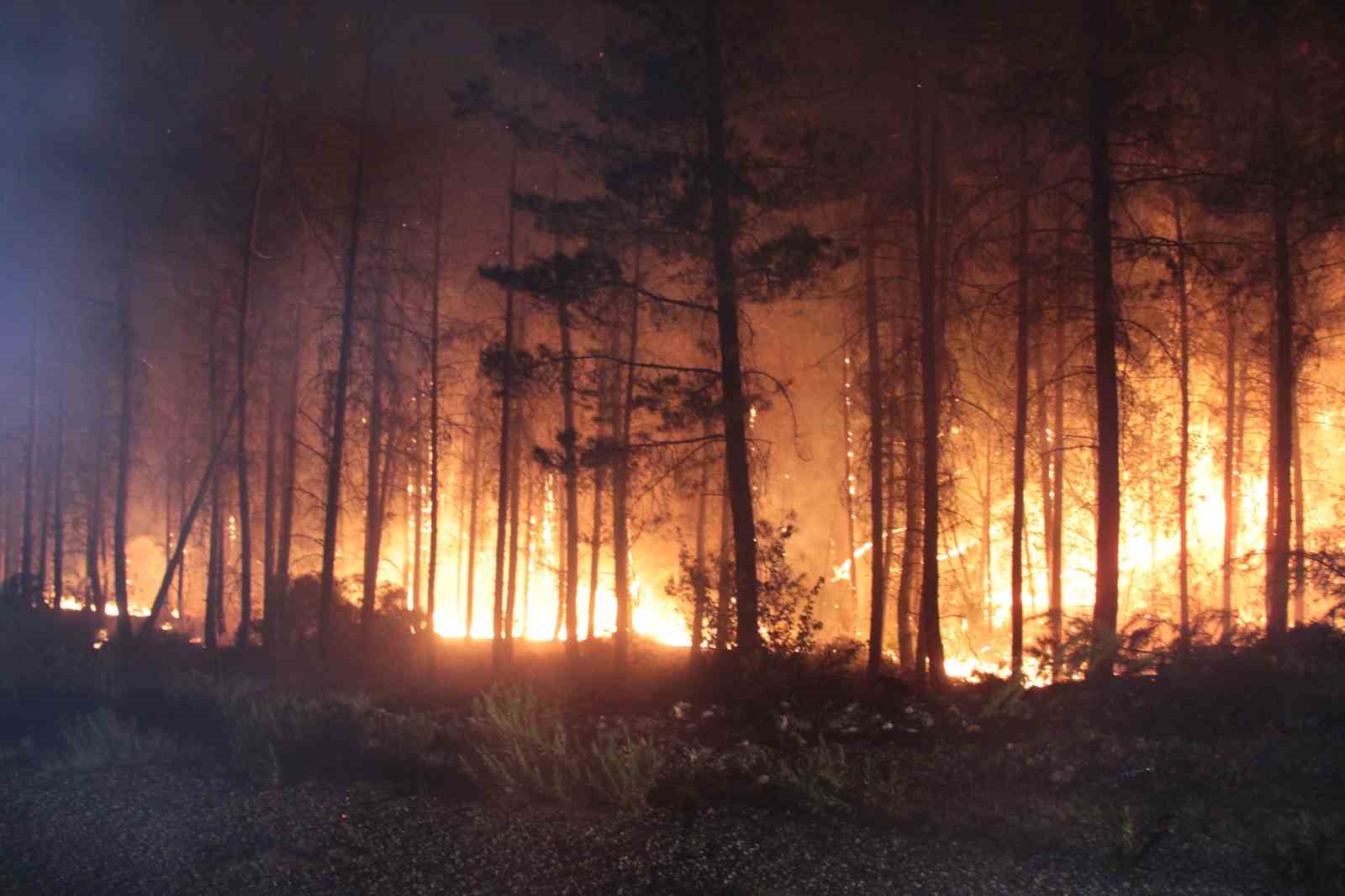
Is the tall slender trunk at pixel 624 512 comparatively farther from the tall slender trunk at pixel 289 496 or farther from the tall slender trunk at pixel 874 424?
the tall slender trunk at pixel 289 496

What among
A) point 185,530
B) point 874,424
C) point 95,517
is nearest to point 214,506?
point 185,530

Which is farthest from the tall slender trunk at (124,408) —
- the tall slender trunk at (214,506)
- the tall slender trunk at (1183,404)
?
the tall slender trunk at (1183,404)

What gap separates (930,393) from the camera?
598 inches

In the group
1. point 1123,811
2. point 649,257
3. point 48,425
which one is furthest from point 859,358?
point 48,425

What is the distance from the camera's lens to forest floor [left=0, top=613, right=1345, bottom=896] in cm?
622

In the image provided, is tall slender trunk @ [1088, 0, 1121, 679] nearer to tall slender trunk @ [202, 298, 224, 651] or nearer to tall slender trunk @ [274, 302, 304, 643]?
tall slender trunk @ [274, 302, 304, 643]

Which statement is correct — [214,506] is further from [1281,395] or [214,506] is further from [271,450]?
[1281,395]

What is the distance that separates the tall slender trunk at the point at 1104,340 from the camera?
41.8 ft

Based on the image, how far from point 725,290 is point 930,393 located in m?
4.05

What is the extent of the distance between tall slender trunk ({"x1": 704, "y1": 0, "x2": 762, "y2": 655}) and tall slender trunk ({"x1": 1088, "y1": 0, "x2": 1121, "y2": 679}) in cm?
467

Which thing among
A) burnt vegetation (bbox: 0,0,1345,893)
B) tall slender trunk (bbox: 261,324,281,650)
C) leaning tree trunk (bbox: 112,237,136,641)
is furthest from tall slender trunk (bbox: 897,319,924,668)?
leaning tree trunk (bbox: 112,237,136,641)

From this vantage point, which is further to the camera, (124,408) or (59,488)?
(59,488)

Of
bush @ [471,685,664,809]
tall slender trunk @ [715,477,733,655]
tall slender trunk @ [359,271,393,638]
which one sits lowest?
bush @ [471,685,664,809]

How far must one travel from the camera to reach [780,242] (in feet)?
43.4
